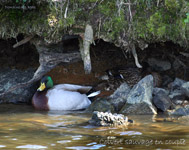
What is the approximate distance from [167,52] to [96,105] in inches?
92.8

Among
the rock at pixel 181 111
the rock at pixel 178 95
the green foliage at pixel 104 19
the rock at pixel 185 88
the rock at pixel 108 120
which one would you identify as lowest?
the rock at pixel 181 111

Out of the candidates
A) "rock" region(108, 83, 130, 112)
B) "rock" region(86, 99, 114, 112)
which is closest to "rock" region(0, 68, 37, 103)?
"rock" region(86, 99, 114, 112)

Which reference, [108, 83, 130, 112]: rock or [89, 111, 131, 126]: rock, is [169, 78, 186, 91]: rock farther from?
[89, 111, 131, 126]: rock

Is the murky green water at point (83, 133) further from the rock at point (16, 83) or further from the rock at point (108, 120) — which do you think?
the rock at point (16, 83)

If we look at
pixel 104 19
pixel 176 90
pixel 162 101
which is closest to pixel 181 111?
pixel 162 101

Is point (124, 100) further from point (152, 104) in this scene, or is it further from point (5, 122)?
point (5, 122)

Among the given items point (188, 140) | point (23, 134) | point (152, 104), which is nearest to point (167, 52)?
point (152, 104)

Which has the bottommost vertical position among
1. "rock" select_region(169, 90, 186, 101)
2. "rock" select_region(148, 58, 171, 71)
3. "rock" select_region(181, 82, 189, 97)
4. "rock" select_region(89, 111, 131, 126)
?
"rock" select_region(89, 111, 131, 126)

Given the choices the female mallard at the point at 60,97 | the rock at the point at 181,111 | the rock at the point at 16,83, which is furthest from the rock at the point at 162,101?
the rock at the point at 16,83

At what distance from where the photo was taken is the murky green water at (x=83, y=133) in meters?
4.07

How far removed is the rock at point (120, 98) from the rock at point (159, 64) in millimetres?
1260

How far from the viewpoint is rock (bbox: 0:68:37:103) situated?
7.65 meters

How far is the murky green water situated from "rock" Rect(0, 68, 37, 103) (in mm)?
1605

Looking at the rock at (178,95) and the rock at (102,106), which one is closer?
the rock at (102,106)
